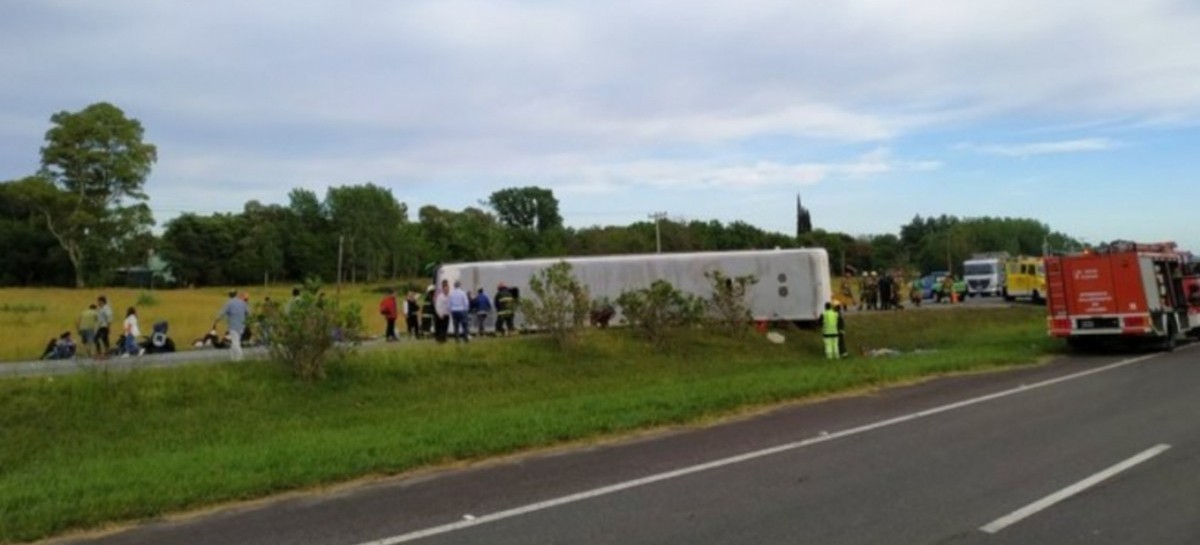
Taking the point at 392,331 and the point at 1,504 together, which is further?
the point at 392,331

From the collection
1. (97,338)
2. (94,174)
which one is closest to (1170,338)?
(97,338)

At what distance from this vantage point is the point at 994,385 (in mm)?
16141

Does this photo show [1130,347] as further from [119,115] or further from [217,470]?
[119,115]

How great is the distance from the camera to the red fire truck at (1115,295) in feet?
77.3

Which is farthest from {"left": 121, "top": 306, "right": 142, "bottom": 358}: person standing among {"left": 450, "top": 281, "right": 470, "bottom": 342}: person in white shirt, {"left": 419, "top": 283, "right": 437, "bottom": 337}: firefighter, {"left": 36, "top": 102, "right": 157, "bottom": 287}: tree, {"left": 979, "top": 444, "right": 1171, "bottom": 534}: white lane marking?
{"left": 36, "top": 102, "right": 157, "bottom": 287}: tree

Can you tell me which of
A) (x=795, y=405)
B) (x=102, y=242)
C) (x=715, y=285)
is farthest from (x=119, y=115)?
(x=795, y=405)

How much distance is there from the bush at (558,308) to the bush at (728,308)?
17.2 feet

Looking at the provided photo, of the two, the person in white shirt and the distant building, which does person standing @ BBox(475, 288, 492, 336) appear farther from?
the distant building

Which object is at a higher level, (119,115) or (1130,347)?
(119,115)

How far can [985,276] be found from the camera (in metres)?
58.8

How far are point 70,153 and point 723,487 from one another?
82.9 m

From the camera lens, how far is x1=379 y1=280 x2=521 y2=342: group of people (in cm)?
2509

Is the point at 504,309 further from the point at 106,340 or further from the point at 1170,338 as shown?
the point at 1170,338

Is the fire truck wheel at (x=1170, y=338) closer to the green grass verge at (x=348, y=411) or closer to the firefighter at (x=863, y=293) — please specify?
the green grass verge at (x=348, y=411)
